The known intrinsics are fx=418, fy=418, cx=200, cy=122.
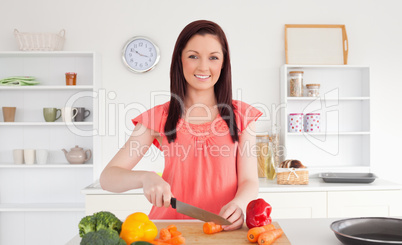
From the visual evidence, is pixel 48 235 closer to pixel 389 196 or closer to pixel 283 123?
pixel 283 123

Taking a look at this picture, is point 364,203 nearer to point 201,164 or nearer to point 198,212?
point 201,164

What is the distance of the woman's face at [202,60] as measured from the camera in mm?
1484

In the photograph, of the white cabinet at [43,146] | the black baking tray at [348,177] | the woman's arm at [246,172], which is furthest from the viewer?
the white cabinet at [43,146]

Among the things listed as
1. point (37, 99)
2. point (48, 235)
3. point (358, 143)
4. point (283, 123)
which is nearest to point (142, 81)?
point (37, 99)

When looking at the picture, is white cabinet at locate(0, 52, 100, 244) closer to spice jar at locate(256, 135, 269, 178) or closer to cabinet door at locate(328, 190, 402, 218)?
spice jar at locate(256, 135, 269, 178)

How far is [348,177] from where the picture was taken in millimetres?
3223

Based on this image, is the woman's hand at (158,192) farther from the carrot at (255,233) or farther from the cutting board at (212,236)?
the carrot at (255,233)

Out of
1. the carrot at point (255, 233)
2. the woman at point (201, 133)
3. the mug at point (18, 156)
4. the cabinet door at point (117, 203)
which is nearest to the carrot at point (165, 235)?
the carrot at point (255, 233)

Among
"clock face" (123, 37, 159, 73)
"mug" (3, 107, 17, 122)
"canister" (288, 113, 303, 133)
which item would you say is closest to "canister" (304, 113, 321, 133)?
"canister" (288, 113, 303, 133)

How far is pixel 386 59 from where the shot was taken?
3492 millimetres

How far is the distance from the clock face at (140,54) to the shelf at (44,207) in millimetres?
1177

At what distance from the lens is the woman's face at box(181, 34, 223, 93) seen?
4.87 feet

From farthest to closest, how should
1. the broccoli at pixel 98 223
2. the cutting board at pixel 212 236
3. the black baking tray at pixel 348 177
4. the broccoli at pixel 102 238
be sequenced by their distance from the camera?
the black baking tray at pixel 348 177 < the cutting board at pixel 212 236 < the broccoli at pixel 98 223 < the broccoli at pixel 102 238

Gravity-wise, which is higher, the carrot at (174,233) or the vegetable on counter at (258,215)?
the vegetable on counter at (258,215)
